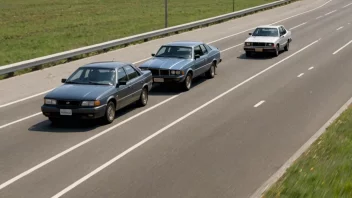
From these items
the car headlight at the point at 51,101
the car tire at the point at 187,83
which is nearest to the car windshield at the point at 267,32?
the car tire at the point at 187,83

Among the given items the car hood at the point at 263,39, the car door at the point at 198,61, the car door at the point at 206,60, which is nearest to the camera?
the car door at the point at 198,61

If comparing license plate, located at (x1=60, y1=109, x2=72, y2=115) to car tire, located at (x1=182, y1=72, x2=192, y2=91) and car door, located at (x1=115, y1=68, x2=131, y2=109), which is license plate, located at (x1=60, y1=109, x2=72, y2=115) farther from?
car tire, located at (x1=182, y1=72, x2=192, y2=91)

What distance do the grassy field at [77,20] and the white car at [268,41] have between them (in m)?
9.43

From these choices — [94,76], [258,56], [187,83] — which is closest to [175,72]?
[187,83]

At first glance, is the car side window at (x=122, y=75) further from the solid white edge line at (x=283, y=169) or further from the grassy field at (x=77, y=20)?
the grassy field at (x=77, y=20)

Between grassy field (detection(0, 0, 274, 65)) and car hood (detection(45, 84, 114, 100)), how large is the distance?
11928mm

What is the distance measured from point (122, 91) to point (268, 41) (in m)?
13.7

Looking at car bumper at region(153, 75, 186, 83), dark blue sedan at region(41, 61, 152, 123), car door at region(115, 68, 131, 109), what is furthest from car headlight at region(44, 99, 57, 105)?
car bumper at region(153, 75, 186, 83)

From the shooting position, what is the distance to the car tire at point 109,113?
14562 mm

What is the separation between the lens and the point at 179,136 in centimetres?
1351

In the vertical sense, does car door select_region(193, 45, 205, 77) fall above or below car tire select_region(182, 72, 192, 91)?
above

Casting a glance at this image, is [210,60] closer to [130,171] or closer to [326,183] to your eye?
[130,171]

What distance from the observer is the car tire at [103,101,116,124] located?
14.6 m

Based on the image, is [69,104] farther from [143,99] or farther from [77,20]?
[77,20]
